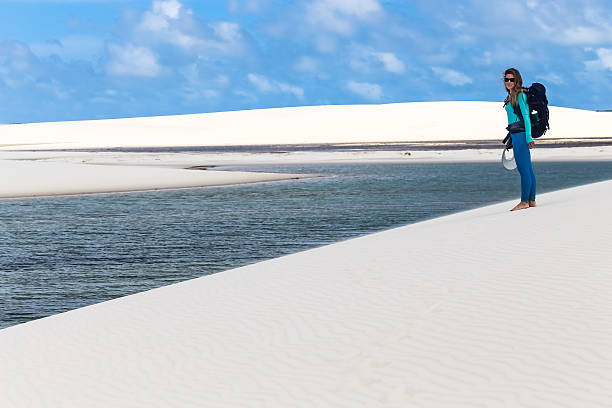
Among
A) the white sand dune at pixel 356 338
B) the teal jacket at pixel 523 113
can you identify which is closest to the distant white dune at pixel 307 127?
the teal jacket at pixel 523 113

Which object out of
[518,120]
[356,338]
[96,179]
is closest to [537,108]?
[518,120]

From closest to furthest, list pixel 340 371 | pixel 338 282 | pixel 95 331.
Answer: pixel 340 371 → pixel 95 331 → pixel 338 282

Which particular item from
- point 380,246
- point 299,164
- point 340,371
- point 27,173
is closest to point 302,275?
point 380,246

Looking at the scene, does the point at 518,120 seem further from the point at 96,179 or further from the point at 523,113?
the point at 96,179

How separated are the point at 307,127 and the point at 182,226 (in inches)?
4003

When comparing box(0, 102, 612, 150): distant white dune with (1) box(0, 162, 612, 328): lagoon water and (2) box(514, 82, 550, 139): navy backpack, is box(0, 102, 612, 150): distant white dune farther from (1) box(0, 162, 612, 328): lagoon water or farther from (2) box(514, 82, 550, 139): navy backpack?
(2) box(514, 82, 550, 139): navy backpack

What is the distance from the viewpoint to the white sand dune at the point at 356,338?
594 cm

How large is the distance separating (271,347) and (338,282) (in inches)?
92.5

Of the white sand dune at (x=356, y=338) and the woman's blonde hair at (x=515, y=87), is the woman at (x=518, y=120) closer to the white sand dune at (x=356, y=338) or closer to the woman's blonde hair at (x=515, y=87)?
the woman's blonde hair at (x=515, y=87)

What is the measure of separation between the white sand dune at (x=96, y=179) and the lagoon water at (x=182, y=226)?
2227mm

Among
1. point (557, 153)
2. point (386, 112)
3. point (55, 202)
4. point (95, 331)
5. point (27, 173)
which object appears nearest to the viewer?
point (95, 331)

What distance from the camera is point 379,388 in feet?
19.4

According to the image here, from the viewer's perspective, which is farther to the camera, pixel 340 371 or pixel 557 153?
pixel 557 153

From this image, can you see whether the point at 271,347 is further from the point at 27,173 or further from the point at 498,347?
the point at 27,173
